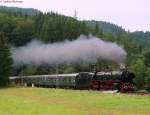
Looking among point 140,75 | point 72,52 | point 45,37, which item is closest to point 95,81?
point 140,75

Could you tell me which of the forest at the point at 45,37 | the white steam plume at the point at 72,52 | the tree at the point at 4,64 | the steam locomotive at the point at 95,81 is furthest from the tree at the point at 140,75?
the tree at the point at 4,64

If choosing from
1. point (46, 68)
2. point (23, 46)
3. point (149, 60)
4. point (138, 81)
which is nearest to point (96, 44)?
point (149, 60)

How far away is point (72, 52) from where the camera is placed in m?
86.4

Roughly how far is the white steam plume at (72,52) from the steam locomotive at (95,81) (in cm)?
Result: 376

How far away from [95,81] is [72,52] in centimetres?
2559

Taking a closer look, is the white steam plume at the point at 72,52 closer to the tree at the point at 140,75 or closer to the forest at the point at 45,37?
the forest at the point at 45,37

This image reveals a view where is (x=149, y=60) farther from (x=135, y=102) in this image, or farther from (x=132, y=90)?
(x=135, y=102)

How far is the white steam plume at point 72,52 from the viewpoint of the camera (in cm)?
6462

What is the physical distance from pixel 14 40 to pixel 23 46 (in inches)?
225

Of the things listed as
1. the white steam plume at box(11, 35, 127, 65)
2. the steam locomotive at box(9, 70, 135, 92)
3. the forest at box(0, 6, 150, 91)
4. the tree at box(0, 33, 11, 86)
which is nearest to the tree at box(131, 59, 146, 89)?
the white steam plume at box(11, 35, 127, 65)

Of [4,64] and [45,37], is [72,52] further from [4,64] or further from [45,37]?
[45,37]

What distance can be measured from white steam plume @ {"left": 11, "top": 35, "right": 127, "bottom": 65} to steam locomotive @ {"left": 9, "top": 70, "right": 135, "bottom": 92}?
3756 mm

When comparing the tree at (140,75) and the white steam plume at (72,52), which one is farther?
the white steam plume at (72,52)

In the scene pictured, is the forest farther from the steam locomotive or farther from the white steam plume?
the steam locomotive
